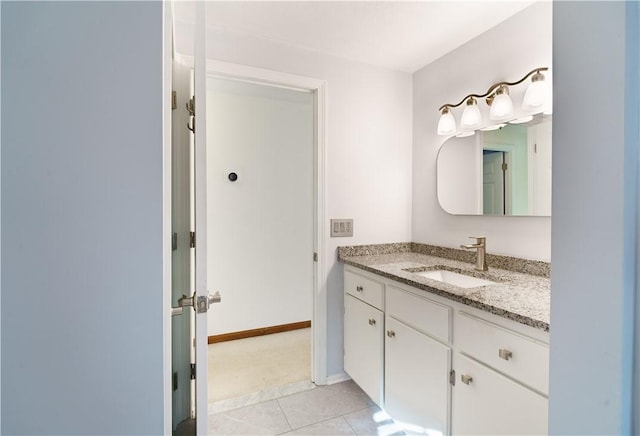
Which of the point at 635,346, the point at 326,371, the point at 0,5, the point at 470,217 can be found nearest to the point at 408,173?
the point at 470,217

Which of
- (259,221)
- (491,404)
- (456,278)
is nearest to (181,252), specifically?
(491,404)

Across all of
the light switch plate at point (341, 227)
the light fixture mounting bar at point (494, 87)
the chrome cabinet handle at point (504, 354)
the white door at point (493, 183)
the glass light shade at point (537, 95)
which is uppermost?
the light fixture mounting bar at point (494, 87)

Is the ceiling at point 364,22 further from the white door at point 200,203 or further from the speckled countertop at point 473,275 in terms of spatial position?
the speckled countertop at point 473,275

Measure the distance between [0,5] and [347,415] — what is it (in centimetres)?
213

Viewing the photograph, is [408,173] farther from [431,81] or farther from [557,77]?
[557,77]

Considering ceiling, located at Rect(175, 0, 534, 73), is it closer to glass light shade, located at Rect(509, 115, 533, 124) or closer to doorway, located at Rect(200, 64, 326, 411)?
glass light shade, located at Rect(509, 115, 533, 124)

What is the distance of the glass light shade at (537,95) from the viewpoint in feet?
4.89

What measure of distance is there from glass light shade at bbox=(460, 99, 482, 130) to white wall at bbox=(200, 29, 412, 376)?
0.54 m

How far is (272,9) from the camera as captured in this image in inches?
65.2

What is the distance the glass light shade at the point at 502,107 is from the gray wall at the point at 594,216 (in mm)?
1258

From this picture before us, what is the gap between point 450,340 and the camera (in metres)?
1.32

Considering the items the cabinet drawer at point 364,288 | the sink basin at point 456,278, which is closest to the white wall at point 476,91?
the sink basin at point 456,278

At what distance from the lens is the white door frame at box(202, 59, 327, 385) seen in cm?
200

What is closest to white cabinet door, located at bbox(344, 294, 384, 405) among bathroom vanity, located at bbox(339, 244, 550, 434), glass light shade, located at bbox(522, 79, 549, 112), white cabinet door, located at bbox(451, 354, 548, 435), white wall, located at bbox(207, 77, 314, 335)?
bathroom vanity, located at bbox(339, 244, 550, 434)
